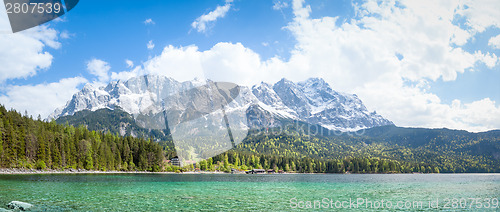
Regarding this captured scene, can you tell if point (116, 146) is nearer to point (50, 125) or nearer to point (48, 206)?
point (50, 125)

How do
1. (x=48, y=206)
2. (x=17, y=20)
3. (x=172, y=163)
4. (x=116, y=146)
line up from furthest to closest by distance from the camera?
(x=172, y=163)
(x=116, y=146)
(x=48, y=206)
(x=17, y=20)

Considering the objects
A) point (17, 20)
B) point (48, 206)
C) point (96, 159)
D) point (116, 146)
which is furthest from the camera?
point (116, 146)

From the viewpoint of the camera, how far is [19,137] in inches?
3782

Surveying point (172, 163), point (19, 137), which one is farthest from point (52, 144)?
point (172, 163)

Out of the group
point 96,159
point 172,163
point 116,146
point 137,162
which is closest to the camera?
point 96,159

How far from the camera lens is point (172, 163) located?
19050cm

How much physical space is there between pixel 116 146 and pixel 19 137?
47022 mm

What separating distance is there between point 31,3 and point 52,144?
111m

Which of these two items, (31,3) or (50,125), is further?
(50,125)

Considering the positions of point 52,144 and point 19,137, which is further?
point 52,144

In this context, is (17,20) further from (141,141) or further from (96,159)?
(141,141)

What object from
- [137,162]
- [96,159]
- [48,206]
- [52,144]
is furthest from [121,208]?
[137,162]

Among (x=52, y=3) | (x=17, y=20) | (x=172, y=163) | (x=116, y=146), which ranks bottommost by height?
(x=172, y=163)

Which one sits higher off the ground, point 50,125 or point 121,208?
point 50,125
